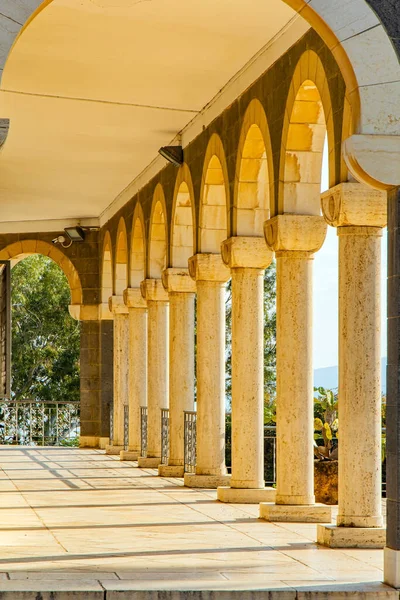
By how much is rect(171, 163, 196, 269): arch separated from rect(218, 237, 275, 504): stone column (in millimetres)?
3109

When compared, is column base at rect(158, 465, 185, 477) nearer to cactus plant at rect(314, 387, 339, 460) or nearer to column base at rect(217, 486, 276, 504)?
cactus plant at rect(314, 387, 339, 460)

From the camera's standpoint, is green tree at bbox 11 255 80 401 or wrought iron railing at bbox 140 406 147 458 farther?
green tree at bbox 11 255 80 401

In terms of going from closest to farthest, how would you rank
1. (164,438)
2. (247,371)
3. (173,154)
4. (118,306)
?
1. (247,371)
2. (173,154)
3. (164,438)
4. (118,306)

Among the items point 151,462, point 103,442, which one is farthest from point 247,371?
point 103,442

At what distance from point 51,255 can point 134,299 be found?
5.07m

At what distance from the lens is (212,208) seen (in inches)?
551

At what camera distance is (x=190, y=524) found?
33.5 feet

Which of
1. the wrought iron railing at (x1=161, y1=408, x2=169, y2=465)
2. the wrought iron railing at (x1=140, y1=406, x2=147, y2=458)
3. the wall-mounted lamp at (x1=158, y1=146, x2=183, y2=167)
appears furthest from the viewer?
the wrought iron railing at (x1=140, y1=406, x2=147, y2=458)

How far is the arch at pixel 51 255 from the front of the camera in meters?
23.3

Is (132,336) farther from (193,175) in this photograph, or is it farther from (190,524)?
(190,524)

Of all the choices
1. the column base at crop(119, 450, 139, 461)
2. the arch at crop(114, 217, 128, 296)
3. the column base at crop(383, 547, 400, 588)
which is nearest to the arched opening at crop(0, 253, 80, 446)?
the arch at crop(114, 217, 128, 296)

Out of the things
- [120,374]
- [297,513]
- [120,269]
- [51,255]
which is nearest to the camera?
[297,513]

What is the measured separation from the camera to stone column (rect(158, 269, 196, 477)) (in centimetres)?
1561

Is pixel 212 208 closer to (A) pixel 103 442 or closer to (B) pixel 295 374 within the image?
(B) pixel 295 374
